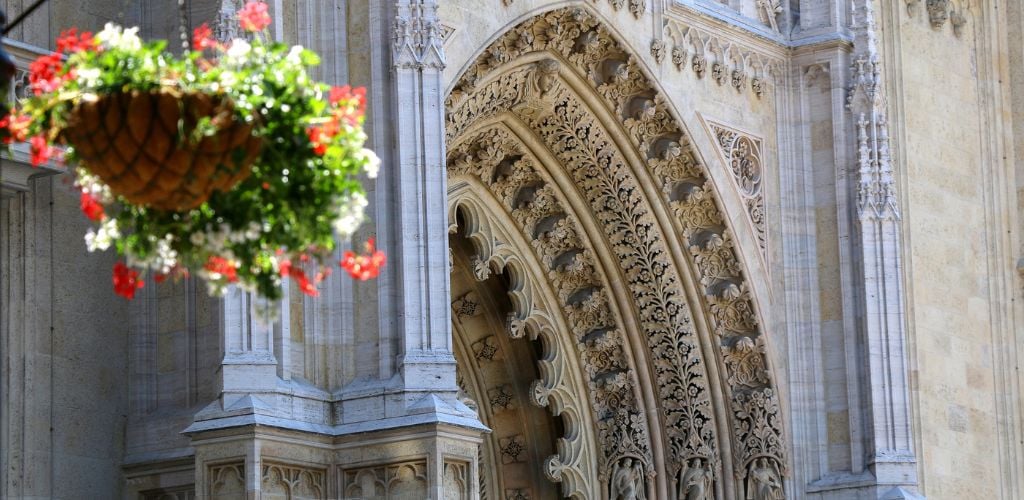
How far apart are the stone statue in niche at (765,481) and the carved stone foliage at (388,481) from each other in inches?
244

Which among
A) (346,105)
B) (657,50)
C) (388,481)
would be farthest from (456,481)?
(346,105)

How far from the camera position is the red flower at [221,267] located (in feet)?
32.3

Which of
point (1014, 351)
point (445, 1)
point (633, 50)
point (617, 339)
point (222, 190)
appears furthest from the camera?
point (1014, 351)

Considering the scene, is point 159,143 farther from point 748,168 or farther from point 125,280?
point 748,168

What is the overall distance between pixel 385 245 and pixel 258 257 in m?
6.95

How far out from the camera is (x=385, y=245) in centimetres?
1688

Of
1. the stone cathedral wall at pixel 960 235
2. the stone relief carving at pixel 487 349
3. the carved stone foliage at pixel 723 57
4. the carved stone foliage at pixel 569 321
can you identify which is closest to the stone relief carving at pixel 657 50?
the carved stone foliage at pixel 723 57

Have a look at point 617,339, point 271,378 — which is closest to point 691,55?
point 617,339

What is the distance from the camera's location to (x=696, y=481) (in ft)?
71.8

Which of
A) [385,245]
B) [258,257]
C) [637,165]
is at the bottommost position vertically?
[258,257]

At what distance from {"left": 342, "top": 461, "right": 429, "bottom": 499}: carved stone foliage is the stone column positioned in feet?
20.5

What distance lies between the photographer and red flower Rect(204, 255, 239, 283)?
32.3ft

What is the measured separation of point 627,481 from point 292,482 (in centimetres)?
634

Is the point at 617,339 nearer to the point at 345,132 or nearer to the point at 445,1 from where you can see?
the point at 445,1
